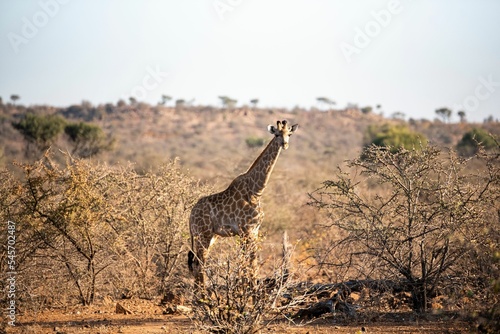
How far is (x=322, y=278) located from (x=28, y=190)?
6369 mm

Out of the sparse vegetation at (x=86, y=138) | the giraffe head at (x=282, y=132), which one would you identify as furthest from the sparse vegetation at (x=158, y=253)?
the sparse vegetation at (x=86, y=138)

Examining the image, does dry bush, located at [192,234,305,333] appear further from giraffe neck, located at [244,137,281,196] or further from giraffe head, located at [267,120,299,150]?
giraffe head, located at [267,120,299,150]

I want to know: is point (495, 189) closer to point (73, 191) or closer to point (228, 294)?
point (228, 294)

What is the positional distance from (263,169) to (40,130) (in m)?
27.5

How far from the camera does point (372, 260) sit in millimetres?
8727

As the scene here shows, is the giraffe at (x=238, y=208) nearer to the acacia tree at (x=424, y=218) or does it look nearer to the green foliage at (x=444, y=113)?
the acacia tree at (x=424, y=218)

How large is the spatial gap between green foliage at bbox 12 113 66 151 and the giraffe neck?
26529mm

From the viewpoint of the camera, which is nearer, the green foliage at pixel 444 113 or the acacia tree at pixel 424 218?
the acacia tree at pixel 424 218

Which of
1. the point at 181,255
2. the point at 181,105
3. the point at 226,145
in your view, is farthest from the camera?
the point at 181,105

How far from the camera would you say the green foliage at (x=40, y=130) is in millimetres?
33469

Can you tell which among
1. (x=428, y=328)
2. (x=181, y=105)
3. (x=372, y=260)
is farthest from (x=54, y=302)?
(x=181, y=105)

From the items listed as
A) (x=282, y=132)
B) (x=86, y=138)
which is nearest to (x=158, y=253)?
(x=282, y=132)

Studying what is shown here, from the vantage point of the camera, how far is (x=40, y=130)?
33625 millimetres

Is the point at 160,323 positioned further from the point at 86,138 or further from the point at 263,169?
the point at 86,138
